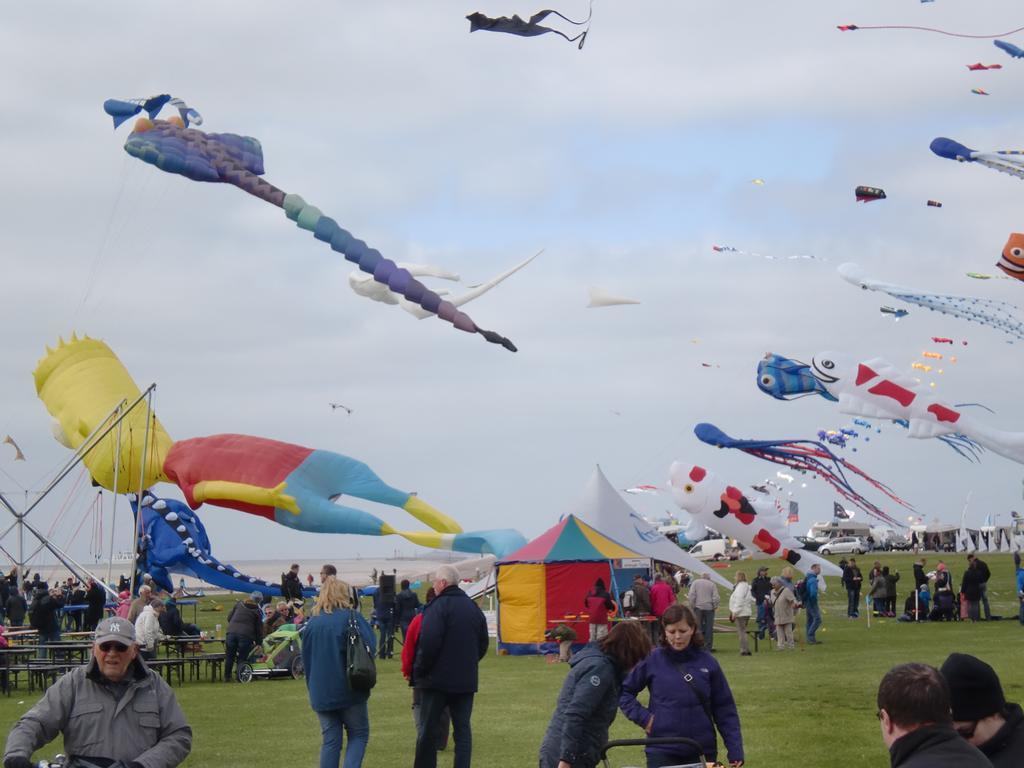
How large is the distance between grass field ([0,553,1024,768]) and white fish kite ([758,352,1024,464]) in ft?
12.2

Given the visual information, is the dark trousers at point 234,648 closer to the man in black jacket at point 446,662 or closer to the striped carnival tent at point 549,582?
the striped carnival tent at point 549,582

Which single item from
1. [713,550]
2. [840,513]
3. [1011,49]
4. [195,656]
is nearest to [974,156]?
[1011,49]

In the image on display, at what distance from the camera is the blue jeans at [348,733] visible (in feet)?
31.8

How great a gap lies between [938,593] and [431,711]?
22624mm

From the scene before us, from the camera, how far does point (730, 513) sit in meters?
32.4

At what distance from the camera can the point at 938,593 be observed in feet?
99.4

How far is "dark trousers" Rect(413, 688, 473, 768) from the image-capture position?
1000 centimetres

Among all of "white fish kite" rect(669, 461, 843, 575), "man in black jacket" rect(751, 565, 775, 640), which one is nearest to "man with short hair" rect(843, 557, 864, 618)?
"white fish kite" rect(669, 461, 843, 575)

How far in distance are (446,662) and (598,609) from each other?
13609mm

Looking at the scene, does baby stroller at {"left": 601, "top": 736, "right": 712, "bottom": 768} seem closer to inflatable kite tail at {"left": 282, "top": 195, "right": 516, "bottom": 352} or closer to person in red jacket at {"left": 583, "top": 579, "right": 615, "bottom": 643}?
inflatable kite tail at {"left": 282, "top": 195, "right": 516, "bottom": 352}

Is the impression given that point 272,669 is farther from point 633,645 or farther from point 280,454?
point 633,645

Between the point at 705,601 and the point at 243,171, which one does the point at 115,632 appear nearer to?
the point at 243,171

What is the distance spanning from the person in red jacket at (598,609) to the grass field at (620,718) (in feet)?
3.47

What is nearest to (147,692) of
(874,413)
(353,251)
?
(353,251)
